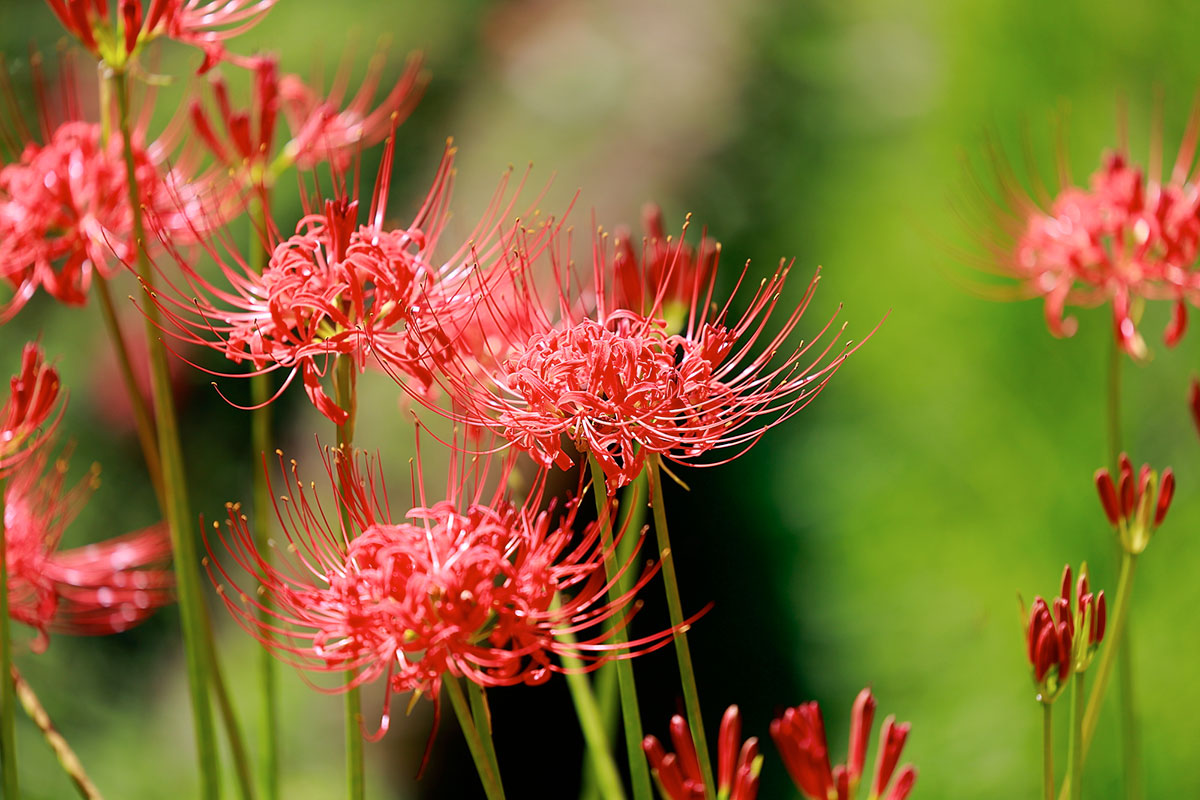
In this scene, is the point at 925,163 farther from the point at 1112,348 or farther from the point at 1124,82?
the point at 1112,348

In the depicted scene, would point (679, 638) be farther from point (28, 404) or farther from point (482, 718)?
point (28, 404)

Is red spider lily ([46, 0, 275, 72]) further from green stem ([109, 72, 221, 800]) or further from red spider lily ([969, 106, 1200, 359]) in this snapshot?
red spider lily ([969, 106, 1200, 359])

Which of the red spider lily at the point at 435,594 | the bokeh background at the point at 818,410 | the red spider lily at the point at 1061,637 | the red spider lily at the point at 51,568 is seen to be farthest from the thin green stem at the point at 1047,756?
the bokeh background at the point at 818,410

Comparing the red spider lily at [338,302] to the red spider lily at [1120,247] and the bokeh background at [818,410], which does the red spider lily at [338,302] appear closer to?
the red spider lily at [1120,247]

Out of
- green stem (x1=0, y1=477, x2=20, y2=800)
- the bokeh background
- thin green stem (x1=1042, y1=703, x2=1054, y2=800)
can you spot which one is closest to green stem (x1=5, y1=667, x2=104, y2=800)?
green stem (x1=0, y1=477, x2=20, y2=800)

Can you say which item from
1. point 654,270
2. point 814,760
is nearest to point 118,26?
point 654,270

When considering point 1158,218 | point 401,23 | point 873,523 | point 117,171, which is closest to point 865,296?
point 873,523
